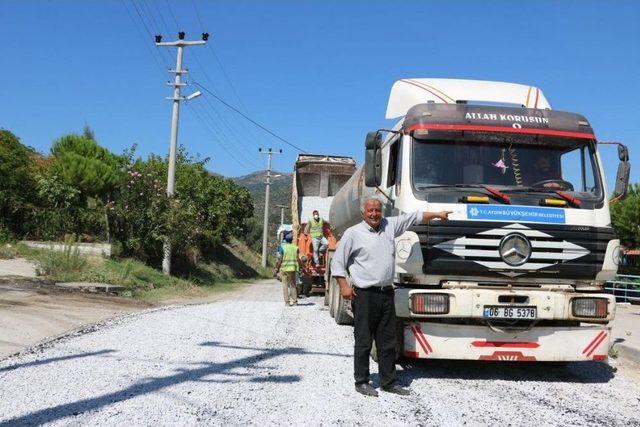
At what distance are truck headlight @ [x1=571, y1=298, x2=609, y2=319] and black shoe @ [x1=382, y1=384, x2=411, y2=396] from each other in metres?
2.09

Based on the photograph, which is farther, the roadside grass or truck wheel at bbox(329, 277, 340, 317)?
the roadside grass

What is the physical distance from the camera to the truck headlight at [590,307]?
21.6 ft

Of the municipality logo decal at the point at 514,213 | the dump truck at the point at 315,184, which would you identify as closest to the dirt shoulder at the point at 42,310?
the municipality logo decal at the point at 514,213

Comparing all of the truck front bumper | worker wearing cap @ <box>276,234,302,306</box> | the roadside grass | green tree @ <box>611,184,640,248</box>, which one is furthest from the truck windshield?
green tree @ <box>611,184,640,248</box>

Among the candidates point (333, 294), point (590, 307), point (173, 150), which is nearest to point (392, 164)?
point (590, 307)

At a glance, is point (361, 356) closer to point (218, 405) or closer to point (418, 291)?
point (418, 291)

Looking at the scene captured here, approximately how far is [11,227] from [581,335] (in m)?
21.6

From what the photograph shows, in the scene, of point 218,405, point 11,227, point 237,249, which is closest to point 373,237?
point 218,405

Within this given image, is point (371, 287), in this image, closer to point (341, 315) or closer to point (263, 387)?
point (263, 387)

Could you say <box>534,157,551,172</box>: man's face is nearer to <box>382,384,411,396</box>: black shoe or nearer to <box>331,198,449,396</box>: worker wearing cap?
<box>331,198,449,396</box>: worker wearing cap

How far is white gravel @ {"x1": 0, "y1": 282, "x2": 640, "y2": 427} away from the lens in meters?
5.00

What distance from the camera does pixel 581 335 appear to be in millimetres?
6688

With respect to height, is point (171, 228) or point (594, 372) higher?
point (171, 228)

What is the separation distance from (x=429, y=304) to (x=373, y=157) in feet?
6.15
